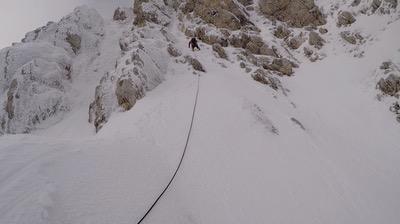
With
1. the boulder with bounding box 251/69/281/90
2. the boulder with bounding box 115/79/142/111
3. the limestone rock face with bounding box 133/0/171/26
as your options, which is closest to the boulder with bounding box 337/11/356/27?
the boulder with bounding box 251/69/281/90

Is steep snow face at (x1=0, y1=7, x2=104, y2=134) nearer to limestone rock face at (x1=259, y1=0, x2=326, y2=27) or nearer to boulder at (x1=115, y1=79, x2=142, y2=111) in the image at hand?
boulder at (x1=115, y1=79, x2=142, y2=111)

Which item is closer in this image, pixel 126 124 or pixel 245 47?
pixel 126 124

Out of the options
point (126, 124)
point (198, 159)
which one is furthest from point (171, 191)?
point (126, 124)

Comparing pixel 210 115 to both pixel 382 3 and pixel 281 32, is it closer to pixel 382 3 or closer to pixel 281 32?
pixel 382 3

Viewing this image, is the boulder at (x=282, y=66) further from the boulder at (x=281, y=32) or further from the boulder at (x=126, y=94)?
the boulder at (x=126, y=94)

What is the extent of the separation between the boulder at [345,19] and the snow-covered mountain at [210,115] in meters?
0.08

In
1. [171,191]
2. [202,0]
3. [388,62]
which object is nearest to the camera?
[171,191]

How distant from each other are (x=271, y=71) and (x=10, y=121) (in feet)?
61.0

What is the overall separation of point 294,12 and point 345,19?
581 cm

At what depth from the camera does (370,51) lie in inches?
785

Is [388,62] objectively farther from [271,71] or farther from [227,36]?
[227,36]


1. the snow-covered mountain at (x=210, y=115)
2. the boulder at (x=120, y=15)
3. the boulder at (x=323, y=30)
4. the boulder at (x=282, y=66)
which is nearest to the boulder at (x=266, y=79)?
the snow-covered mountain at (x=210, y=115)

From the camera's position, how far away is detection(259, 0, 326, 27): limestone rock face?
2695cm

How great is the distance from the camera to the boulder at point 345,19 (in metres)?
23.4
